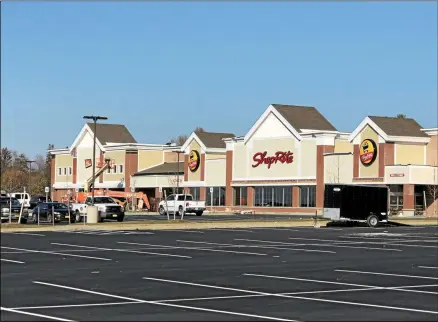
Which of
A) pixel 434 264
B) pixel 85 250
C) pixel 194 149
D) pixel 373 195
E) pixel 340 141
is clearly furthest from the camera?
pixel 194 149

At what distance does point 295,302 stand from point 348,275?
563 cm

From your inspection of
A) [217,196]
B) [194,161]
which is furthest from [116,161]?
[217,196]

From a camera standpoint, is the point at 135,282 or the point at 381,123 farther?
the point at 381,123

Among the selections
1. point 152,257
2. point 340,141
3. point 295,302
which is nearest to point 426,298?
point 295,302

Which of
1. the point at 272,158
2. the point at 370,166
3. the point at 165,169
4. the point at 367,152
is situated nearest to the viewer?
the point at 370,166

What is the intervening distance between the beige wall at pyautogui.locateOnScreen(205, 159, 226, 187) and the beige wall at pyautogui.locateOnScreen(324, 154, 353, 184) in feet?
57.5

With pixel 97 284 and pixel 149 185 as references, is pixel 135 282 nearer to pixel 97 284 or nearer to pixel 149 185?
pixel 97 284

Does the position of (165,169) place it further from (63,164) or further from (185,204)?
(185,204)

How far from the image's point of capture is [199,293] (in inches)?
620

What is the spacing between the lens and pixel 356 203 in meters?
52.2

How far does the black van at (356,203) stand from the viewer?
170 feet

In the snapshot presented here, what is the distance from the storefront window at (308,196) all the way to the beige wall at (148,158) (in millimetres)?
30424

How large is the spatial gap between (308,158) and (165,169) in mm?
26924

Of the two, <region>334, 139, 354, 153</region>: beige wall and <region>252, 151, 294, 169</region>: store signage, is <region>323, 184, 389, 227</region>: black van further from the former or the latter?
<region>252, 151, 294, 169</region>: store signage
